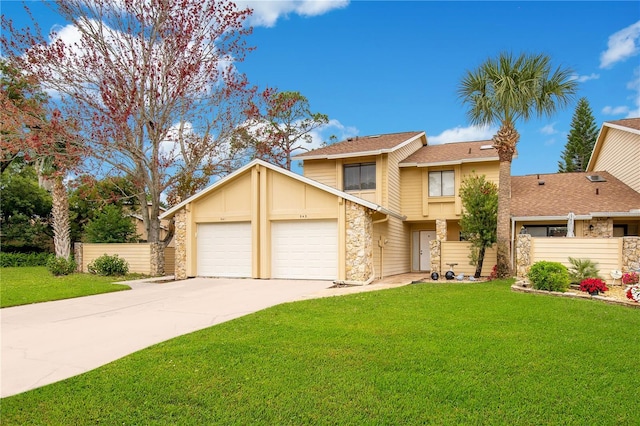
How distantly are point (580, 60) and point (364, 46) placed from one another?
310 inches

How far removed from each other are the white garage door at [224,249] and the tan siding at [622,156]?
50.4ft

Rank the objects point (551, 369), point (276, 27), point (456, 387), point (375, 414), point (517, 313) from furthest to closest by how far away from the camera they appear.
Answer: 1. point (276, 27)
2. point (517, 313)
3. point (551, 369)
4. point (456, 387)
5. point (375, 414)

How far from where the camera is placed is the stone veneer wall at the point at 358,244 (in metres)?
14.5

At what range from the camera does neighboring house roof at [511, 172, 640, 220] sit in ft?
53.4

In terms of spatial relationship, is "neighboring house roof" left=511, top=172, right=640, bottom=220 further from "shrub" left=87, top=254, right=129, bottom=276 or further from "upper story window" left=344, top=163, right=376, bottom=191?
"shrub" left=87, top=254, right=129, bottom=276

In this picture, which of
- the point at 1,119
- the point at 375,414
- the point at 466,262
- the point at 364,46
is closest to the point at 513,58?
the point at 364,46

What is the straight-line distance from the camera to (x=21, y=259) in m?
24.6

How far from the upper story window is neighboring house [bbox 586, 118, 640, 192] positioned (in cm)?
1009

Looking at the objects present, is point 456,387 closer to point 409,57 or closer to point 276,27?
point 409,57

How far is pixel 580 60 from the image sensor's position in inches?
592

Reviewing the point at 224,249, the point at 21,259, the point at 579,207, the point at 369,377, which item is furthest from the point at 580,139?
the point at 21,259

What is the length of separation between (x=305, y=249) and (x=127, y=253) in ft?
29.4

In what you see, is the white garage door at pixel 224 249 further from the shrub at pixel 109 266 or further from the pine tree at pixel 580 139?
the pine tree at pixel 580 139

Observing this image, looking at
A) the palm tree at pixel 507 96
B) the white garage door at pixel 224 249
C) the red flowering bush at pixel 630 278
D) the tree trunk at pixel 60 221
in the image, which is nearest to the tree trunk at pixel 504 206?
the palm tree at pixel 507 96
